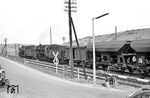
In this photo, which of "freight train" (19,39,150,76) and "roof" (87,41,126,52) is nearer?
"freight train" (19,39,150,76)

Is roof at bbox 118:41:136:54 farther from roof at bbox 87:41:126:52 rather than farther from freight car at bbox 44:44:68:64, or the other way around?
freight car at bbox 44:44:68:64

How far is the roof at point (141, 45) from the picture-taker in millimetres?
22347

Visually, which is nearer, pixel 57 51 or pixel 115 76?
pixel 115 76

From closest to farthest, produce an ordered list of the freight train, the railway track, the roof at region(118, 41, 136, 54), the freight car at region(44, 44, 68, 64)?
the railway track → the freight train → the roof at region(118, 41, 136, 54) → the freight car at region(44, 44, 68, 64)

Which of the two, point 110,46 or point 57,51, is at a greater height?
point 110,46

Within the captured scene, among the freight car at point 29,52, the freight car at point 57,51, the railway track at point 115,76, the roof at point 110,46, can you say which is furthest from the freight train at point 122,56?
the freight car at point 29,52

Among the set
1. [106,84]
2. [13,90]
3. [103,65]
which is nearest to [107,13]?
[106,84]

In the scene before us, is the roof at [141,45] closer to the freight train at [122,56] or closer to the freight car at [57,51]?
the freight train at [122,56]

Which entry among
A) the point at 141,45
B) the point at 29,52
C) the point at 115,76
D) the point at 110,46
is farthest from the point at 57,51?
the point at 115,76

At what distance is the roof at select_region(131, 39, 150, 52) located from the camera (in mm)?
22347

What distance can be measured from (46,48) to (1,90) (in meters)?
28.1

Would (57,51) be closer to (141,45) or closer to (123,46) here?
(123,46)

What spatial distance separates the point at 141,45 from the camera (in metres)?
23.2

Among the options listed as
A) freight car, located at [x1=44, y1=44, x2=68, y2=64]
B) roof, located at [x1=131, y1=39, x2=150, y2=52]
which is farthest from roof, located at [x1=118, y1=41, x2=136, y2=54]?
freight car, located at [x1=44, y1=44, x2=68, y2=64]
